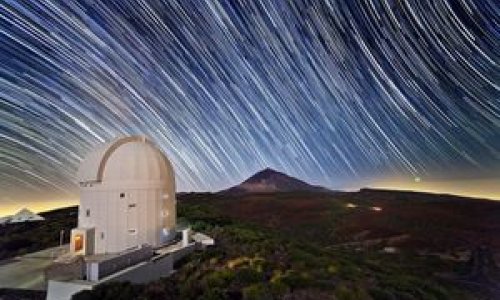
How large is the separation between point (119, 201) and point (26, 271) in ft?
13.8

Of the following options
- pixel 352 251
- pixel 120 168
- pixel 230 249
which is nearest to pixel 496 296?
pixel 352 251

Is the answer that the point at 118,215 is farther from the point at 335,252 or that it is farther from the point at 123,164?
the point at 335,252

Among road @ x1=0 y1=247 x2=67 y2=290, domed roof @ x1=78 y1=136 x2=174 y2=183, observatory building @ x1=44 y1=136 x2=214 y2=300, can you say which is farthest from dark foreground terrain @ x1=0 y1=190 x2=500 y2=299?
domed roof @ x1=78 y1=136 x2=174 y2=183

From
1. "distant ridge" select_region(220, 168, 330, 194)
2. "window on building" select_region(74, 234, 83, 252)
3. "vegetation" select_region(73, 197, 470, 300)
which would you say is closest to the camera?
"vegetation" select_region(73, 197, 470, 300)

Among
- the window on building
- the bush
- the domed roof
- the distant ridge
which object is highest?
the distant ridge

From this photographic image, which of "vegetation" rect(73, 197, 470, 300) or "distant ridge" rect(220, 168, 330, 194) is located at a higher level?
"distant ridge" rect(220, 168, 330, 194)

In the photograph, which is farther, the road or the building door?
the building door

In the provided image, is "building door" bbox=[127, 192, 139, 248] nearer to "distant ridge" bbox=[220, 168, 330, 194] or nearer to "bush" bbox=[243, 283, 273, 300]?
"bush" bbox=[243, 283, 273, 300]

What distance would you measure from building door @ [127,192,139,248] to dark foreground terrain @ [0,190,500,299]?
92.1 inches

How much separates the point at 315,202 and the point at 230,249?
2666 centimetres

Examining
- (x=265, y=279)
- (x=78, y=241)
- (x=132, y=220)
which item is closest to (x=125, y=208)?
(x=132, y=220)

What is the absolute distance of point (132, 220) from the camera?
16484 millimetres

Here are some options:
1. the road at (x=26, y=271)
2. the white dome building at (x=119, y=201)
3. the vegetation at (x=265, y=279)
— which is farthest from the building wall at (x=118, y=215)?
the vegetation at (x=265, y=279)

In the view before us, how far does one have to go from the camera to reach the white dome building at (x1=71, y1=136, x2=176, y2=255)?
1638 centimetres
